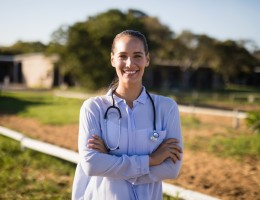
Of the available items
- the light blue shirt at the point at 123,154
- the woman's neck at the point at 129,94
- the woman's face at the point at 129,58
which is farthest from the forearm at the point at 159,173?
the woman's face at the point at 129,58

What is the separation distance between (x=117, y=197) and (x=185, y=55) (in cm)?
Answer: 3816

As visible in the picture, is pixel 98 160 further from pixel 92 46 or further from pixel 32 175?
pixel 92 46

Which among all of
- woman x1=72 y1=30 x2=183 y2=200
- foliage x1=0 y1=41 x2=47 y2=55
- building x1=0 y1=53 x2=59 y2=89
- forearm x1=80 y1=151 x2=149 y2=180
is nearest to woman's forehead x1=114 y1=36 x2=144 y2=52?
woman x1=72 y1=30 x2=183 y2=200

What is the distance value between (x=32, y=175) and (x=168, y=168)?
3.70 meters

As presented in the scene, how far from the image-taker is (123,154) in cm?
204

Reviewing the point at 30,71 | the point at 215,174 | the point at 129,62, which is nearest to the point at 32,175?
the point at 215,174

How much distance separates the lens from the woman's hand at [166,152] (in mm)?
2092

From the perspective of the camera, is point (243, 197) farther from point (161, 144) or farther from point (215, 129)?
point (215, 129)

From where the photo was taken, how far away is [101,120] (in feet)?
6.86

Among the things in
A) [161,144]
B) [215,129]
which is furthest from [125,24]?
[161,144]

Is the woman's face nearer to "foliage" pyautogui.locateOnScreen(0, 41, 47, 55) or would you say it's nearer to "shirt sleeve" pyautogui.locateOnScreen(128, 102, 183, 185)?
"shirt sleeve" pyautogui.locateOnScreen(128, 102, 183, 185)

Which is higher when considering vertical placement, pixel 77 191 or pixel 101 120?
pixel 101 120

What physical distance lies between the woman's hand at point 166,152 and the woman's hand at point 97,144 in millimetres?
316

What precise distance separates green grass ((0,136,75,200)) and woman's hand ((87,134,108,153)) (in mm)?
2493
